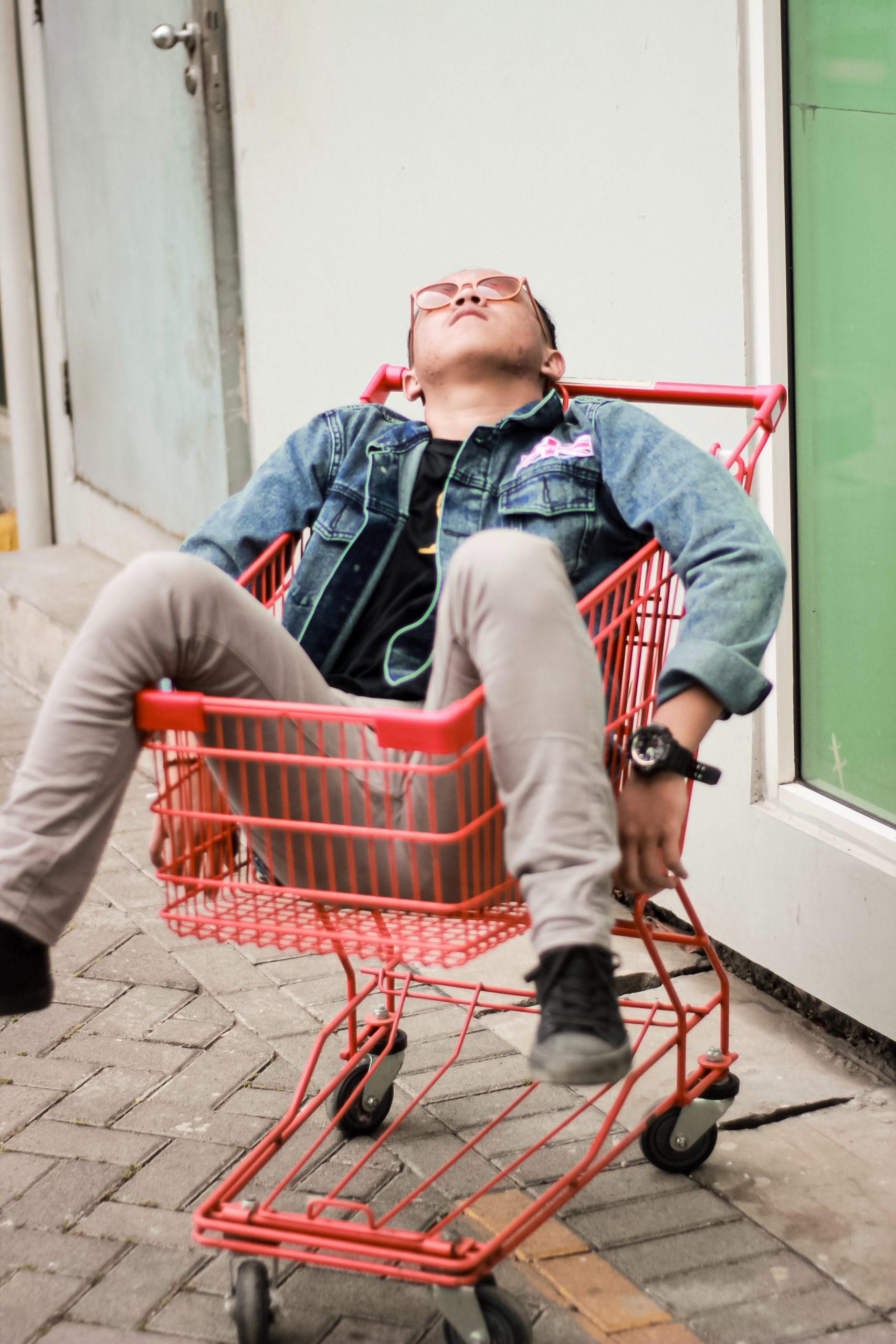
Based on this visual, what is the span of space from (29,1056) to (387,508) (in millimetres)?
1412

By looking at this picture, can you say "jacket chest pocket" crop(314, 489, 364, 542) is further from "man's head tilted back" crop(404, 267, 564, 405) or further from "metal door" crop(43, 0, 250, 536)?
"metal door" crop(43, 0, 250, 536)

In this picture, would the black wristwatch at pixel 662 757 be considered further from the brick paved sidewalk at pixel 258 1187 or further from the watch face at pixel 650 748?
the brick paved sidewalk at pixel 258 1187

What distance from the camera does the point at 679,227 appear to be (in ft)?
10.9

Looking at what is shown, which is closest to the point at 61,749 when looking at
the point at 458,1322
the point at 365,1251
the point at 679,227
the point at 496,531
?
the point at 496,531

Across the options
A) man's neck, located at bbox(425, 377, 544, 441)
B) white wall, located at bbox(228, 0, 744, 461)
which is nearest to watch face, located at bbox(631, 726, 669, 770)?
man's neck, located at bbox(425, 377, 544, 441)

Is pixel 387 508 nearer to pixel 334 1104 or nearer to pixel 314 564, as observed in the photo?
pixel 314 564

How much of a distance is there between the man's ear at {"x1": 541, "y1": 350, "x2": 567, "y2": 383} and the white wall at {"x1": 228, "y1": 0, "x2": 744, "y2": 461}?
52 cm

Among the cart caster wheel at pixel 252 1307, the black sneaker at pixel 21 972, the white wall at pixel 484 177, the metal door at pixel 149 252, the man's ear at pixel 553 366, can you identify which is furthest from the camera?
the metal door at pixel 149 252

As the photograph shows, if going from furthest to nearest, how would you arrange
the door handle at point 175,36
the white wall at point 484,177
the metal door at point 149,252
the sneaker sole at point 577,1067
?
the metal door at point 149,252
the door handle at point 175,36
the white wall at point 484,177
the sneaker sole at point 577,1067

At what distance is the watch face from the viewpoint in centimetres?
214

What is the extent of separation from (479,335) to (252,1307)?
1682 millimetres

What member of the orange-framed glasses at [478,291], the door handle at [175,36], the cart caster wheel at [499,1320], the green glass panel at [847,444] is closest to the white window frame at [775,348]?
the green glass panel at [847,444]

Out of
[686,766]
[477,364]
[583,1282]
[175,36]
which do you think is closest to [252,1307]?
[583,1282]

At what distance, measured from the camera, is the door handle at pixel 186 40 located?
503 centimetres
